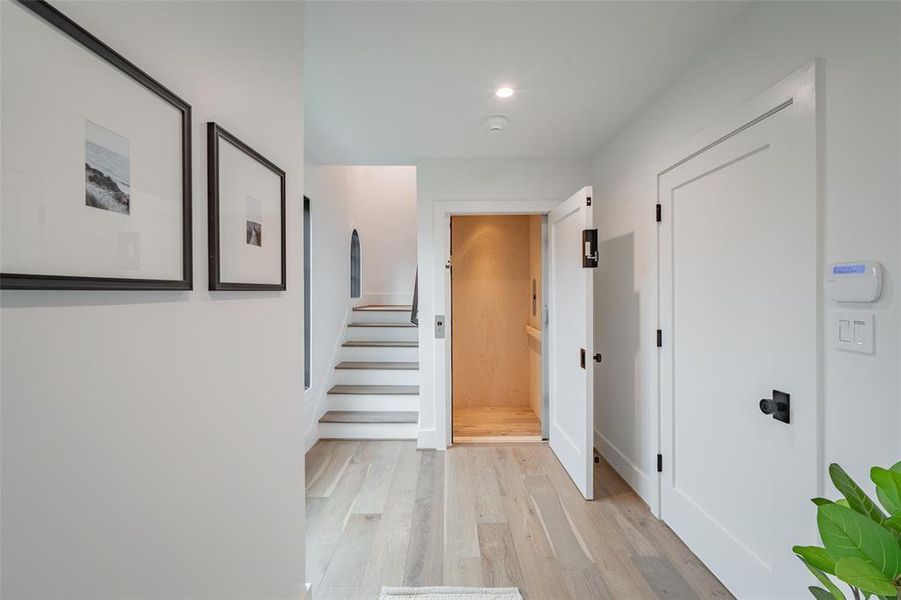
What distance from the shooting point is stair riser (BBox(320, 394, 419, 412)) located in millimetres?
3557

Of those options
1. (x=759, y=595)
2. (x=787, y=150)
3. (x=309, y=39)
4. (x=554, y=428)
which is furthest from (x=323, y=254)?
(x=759, y=595)

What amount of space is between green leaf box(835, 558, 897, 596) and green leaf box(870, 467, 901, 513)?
123 millimetres

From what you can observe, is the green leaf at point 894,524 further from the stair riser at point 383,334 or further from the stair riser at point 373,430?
the stair riser at point 383,334

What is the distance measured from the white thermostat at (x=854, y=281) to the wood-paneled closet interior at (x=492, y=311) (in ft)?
10.8

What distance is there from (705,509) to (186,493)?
2.12 metres

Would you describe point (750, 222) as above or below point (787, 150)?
below

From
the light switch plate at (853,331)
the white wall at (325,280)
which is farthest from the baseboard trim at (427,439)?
the light switch plate at (853,331)

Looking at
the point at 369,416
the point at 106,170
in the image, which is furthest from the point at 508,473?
the point at 106,170

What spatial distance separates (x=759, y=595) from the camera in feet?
5.01

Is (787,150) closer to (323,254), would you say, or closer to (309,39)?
(309,39)

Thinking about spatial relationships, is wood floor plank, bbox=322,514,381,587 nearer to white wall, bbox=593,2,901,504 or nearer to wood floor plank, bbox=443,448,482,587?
wood floor plank, bbox=443,448,482,587

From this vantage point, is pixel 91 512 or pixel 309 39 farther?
pixel 309 39

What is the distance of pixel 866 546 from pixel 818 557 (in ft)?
0.32

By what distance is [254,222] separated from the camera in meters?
1.09
